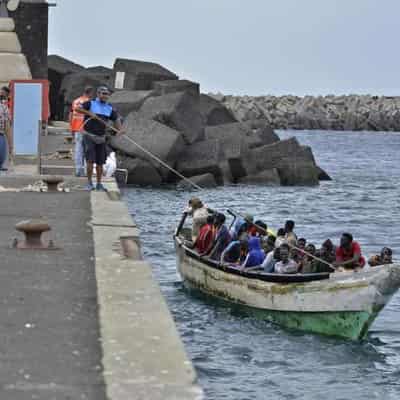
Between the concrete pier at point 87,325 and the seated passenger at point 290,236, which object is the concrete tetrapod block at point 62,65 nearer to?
the seated passenger at point 290,236

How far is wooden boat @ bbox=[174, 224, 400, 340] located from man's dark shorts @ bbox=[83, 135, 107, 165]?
221 cm

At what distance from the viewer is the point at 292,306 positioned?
50.1 ft

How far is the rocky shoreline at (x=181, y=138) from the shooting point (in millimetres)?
38906

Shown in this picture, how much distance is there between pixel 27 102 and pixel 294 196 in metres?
19.9

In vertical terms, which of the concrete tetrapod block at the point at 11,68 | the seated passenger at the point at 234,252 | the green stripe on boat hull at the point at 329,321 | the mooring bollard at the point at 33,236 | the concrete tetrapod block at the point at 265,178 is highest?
the concrete tetrapod block at the point at 11,68

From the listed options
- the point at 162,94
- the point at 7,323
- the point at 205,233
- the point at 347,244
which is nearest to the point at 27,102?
the point at 205,233

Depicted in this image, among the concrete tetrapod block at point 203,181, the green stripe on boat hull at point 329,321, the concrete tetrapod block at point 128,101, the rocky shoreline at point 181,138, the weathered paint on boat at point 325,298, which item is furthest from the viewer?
the concrete tetrapod block at point 128,101

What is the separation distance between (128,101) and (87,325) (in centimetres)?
3824

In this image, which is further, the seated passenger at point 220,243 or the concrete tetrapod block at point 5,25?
the concrete tetrapod block at point 5,25

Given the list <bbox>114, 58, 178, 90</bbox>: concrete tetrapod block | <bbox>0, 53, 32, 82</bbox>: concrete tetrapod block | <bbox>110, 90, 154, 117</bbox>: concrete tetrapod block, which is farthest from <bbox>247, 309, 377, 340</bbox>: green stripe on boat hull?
<bbox>114, 58, 178, 90</bbox>: concrete tetrapod block

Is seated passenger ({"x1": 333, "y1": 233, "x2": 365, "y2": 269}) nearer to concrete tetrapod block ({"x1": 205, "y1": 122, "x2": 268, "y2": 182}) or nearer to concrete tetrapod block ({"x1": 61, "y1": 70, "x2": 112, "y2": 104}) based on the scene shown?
concrete tetrapod block ({"x1": 205, "y1": 122, "x2": 268, "y2": 182})

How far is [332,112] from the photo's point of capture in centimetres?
13600

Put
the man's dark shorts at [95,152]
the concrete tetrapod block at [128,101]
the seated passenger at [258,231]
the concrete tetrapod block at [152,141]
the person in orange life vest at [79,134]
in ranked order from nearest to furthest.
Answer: the man's dark shorts at [95,152] < the seated passenger at [258,231] < the person in orange life vest at [79,134] < the concrete tetrapod block at [152,141] < the concrete tetrapod block at [128,101]

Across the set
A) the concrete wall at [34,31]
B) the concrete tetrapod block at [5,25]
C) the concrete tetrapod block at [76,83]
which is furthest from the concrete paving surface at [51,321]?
the concrete tetrapod block at [76,83]
